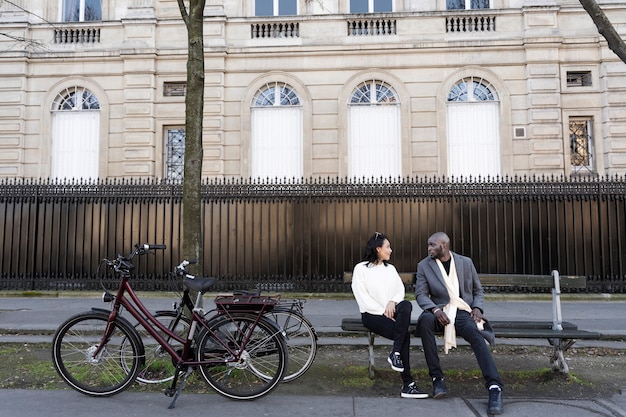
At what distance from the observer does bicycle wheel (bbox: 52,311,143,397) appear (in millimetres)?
4438

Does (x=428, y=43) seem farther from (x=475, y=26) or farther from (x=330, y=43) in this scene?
(x=330, y=43)

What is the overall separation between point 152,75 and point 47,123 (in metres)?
3.91

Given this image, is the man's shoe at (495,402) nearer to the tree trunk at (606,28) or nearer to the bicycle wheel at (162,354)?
the bicycle wheel at (162,354)

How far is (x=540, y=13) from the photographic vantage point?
14836 mm

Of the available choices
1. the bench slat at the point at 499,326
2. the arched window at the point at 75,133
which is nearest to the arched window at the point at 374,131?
the arched window at the point at 75,133

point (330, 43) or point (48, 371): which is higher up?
point (330, 43)

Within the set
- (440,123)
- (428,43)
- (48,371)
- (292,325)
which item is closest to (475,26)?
(428,43)

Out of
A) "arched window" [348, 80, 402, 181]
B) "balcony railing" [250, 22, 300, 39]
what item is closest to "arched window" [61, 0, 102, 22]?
"balcony railing" [250, 22, 300, 39]

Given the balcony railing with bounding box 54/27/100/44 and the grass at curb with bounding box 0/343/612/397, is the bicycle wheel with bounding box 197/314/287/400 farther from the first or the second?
the balcony railing with bounding box 54/27/100/44

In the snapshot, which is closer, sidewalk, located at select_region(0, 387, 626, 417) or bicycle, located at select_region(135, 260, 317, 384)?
sidewalk, located at select_region(0, 387, 626, 417)

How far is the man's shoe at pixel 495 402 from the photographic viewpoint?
4059 mm

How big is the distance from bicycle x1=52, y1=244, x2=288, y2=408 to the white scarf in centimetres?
160

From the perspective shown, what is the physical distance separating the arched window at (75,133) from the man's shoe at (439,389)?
46.4 feet

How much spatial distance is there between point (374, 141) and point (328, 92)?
216 centimetres
